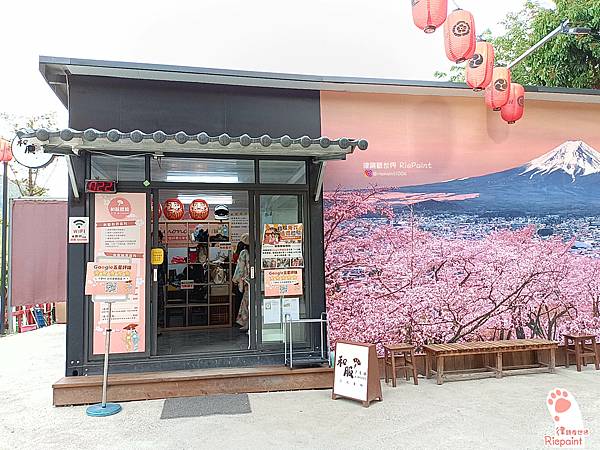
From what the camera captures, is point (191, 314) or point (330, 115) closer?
point (330, 115)

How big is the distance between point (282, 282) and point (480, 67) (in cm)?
326

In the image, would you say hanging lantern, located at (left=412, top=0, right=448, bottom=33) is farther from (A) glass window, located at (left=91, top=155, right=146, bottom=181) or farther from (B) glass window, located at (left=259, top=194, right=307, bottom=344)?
(A) glass window, located at (left=91, top=155, right=146, bottom=181)

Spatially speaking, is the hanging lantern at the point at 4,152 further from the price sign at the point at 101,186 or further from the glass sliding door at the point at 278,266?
the glass sliding door at the point at 278,266

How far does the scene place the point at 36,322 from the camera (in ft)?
32.7

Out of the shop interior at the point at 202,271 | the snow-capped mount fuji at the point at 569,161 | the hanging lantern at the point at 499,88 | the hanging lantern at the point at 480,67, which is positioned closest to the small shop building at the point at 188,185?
the hanging lantern at the point at 480,67

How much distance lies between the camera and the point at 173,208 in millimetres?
6969

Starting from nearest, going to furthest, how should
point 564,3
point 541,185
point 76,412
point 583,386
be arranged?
point 76,412, point 583,386, point 541,185, point 564,3

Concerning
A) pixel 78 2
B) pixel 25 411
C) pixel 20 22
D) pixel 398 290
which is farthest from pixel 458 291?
pixel 20 22

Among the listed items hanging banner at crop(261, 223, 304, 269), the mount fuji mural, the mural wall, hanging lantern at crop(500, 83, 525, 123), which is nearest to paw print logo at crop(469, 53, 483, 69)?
hanging lantern at crop(500, 83, 525, 123)

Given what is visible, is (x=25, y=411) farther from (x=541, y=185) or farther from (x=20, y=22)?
(x=20, y=22)

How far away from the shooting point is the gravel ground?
145 inches

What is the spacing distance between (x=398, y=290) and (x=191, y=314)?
4090 mm

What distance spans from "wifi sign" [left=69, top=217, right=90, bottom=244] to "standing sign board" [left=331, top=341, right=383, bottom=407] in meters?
3.03

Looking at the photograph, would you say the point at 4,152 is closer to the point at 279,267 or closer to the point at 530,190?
the point at 279,267
